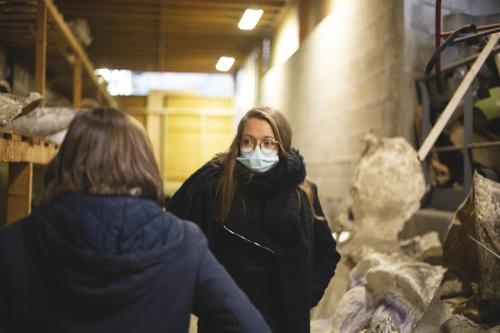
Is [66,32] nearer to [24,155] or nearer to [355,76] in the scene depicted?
[24,155]

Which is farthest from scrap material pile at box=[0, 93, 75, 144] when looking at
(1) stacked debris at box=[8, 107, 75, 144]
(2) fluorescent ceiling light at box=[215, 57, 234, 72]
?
(2) fluorescent ceiling light at box=[215, 57, 234, 72]

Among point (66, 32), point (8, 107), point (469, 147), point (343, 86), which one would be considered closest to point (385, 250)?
point (469, 147)

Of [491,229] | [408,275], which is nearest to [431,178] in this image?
[408,275]

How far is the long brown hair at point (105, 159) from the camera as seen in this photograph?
1127 mm

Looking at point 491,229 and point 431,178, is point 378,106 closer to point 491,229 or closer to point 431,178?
point 431,178

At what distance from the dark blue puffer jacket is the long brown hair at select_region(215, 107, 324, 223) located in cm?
73

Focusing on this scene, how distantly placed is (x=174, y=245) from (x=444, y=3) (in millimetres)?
4198

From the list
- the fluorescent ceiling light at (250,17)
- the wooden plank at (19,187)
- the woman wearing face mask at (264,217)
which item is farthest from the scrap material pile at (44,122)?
the fluorescent ceiling light at (250,17)

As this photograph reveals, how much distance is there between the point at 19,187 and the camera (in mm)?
4242

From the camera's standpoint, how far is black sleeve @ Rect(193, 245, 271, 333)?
3.78 ft

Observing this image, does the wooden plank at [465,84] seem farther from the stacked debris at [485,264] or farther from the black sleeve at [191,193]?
the black sleeve at [191,193]

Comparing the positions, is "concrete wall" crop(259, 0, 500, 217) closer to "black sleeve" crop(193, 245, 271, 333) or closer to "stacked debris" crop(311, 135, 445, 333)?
"stacked debris" crop(311, 135, 445, 333)

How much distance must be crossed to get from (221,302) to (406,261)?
2572 mm

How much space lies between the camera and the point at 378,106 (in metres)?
4.84
